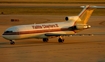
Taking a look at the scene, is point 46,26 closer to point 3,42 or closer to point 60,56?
point 3,42

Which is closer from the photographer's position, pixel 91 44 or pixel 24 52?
pixel 24 52

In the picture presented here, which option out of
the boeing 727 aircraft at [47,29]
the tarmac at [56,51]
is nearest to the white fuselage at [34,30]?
the boeing 727 aircraft at [47,29]

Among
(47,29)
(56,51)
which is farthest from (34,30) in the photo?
(56,51)

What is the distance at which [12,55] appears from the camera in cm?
2811

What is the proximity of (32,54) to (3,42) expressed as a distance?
9.29m

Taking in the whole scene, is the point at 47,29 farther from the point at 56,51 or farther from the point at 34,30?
the point at 56,51

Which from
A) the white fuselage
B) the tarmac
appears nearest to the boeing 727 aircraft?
the white fuselage

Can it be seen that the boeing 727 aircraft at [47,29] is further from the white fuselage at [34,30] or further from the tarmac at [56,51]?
the tarmac at [56,51]

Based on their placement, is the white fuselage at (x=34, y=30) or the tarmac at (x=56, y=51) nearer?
the tarmac at (x=56, y=51)

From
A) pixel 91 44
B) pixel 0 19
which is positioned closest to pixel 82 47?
pixel 91 44

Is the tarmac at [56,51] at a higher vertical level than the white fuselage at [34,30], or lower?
lower

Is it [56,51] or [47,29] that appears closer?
[56,51]

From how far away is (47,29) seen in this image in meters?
36.6

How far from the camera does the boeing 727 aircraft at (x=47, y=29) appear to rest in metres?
34.8
